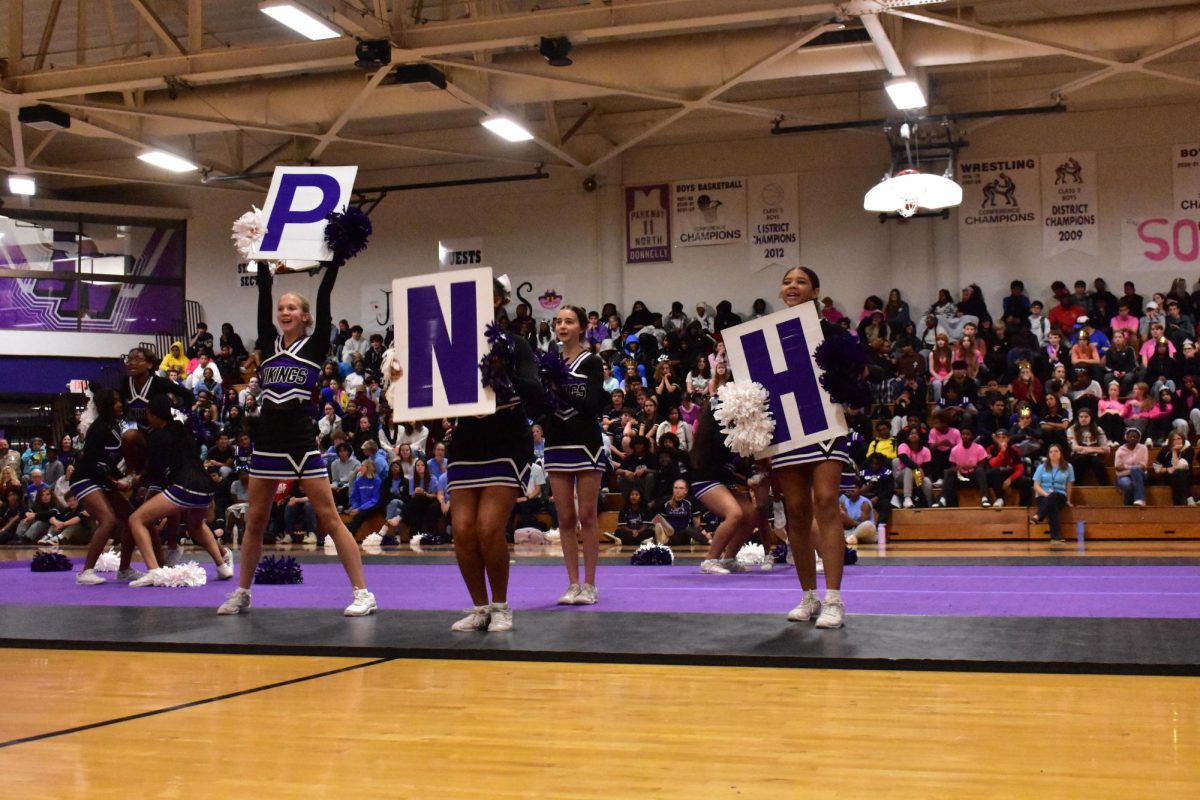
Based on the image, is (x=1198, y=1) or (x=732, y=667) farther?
(x=1198, y=1)

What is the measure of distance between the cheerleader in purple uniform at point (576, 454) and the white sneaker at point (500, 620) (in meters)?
1.11

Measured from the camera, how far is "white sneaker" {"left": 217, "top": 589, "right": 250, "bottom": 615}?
6734 mm

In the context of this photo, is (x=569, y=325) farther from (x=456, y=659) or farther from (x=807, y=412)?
(x=456, y=659)

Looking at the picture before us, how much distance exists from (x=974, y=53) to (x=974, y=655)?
45.6ft

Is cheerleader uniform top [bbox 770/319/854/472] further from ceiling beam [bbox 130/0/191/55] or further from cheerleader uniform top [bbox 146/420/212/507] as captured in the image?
ceiling beam [bbox 130/0/191/55]

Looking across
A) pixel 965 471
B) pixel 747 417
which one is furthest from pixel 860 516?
pixel 747 417

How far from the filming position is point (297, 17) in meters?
14.4

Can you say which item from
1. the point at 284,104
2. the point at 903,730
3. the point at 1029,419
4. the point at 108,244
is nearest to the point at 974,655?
the point at 903,730

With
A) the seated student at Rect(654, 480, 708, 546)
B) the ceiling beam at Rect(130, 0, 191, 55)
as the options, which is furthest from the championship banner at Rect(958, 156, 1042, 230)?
the ceiling beam at Rect(130, 0, 191, 55)

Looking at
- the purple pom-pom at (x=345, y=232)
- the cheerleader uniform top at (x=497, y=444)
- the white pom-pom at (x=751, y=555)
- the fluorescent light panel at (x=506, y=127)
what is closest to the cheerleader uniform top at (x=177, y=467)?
the purple pom-pom at (x=345, y=232)

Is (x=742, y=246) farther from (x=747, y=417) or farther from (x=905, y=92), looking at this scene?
(x=747, y=417)

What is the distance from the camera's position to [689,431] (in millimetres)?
16906

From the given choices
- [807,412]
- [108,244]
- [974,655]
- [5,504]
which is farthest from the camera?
[108,244]

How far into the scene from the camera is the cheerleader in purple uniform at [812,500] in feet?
18.9
